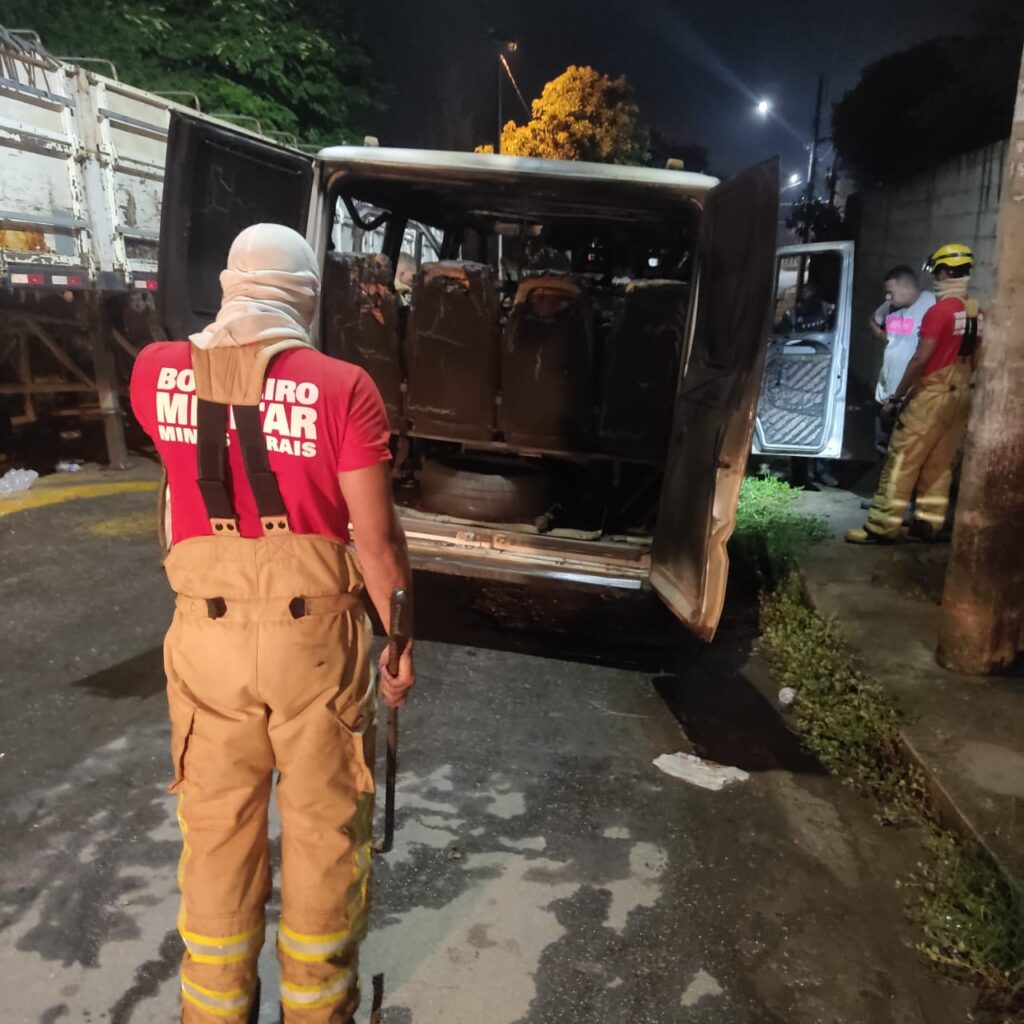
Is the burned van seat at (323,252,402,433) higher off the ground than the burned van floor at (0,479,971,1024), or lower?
higher

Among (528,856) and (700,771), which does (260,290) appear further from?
(700,771)

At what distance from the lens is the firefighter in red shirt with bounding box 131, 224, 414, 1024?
1696 mm

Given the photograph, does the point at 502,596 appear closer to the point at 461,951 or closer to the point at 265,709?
the point at 461,951

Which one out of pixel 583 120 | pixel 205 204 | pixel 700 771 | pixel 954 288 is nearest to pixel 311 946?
pixel 700 771

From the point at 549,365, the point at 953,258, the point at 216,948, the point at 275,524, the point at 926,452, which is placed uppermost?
the point at 953,258

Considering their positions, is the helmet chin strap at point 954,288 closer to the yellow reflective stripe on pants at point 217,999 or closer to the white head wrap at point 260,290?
the white head wrap at point 260,290

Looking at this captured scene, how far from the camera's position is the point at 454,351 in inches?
173

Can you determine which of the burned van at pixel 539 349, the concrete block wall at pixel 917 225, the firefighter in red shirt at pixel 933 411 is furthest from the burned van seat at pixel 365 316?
the concrete block wall at pixel 917 225

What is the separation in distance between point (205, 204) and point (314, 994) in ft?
11.0

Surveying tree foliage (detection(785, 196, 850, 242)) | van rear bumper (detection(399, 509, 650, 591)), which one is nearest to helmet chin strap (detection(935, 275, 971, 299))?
van rear bumper (detection(399, 509, 650, 591))

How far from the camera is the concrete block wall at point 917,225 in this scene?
30.1 ft

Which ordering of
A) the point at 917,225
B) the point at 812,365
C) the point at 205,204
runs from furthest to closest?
the point at 917,225, the point at 812,365, the point at 205,204

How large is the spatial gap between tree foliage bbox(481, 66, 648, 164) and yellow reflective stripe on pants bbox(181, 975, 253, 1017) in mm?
21423

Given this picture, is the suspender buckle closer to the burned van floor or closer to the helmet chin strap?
the burned van floor
